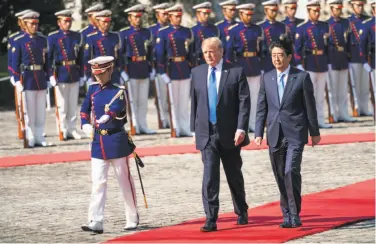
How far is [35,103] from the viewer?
20250 millimetres

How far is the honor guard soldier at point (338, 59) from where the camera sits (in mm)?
22484

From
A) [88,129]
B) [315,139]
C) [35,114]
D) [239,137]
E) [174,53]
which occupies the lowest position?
[35,114]

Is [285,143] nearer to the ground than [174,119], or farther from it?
farther from it

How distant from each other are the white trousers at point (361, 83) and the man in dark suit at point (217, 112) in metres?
11.3

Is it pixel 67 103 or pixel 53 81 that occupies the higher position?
pixel 53 81

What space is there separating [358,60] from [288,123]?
11081 millimetres

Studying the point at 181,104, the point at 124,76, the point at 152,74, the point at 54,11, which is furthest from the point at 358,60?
the point at 54,11

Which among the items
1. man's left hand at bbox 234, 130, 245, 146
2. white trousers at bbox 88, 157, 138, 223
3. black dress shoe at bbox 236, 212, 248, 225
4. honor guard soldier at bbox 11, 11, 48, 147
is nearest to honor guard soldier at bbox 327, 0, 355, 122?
honor guard soldier at bbox 11, 11, 48, 147

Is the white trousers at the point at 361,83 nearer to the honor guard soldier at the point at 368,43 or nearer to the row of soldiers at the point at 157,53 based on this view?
the honor guard soldier at the point at 368,43

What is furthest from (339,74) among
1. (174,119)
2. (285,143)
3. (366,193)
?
(285,143)

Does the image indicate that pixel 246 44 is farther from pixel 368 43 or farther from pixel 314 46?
pixel 368 43

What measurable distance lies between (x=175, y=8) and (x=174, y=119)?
1795mm

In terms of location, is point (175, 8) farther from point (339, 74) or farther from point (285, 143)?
point (285, 143)

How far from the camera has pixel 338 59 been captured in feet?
74.5
